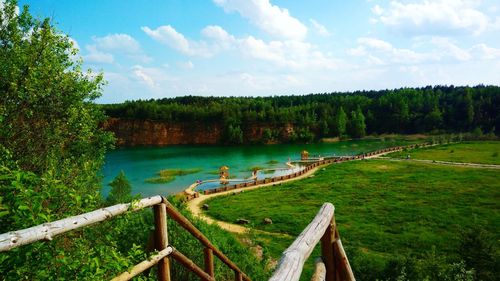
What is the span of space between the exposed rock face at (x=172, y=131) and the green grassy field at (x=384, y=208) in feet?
178

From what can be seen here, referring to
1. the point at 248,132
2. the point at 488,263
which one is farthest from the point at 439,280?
the point at 248,132

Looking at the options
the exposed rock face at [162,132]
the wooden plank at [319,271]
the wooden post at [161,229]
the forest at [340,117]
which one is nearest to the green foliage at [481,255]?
the wooden plank at [319,271]

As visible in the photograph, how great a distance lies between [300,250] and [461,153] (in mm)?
64937

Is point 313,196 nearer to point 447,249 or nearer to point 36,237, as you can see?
point 447,249

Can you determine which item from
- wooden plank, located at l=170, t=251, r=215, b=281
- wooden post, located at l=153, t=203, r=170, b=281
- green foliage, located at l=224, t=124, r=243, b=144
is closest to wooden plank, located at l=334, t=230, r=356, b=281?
wooden plank, located at l=170, t=251, r=215, b=281

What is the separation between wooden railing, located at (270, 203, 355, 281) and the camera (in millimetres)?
2809

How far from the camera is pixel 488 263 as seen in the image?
1392 cm

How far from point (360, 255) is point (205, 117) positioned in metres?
87.7

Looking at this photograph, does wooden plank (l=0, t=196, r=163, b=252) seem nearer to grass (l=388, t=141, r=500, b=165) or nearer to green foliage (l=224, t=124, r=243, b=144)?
grass (l=388, t=141, r=500, b=165)

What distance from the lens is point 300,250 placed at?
3.14 m

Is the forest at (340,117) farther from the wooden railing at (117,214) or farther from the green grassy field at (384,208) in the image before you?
the wooden railing at (117,214)

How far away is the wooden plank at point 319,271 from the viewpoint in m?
3.72

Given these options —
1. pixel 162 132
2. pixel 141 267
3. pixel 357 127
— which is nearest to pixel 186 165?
pixel 162 132

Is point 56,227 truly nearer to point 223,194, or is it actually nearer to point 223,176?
point 223,194
